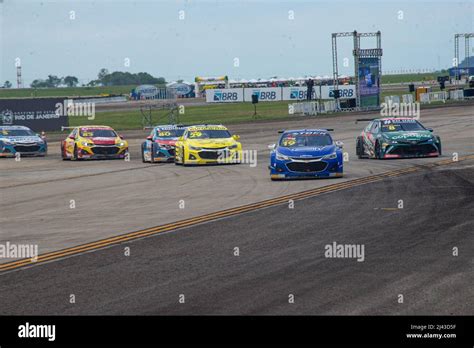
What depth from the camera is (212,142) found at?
31.3 metres

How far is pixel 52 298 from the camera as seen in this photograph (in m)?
10.8

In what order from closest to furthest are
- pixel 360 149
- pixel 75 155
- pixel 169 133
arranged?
1. pixel 360 149
2. pixel 169 133
3. pixel 75 155

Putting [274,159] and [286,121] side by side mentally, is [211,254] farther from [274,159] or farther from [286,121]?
[286,121]

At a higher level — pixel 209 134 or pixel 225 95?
pixel 225 95

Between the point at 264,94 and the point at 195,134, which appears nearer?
the point at 195,134

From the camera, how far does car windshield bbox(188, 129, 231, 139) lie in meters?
31.8

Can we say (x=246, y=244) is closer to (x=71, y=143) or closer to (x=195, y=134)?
(x=195, y=134)

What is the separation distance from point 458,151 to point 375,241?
19862mm

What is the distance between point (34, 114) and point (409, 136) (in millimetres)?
32957

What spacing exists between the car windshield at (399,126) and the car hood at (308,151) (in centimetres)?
612

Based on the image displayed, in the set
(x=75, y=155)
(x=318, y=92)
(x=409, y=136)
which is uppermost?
(x=318, y=92)

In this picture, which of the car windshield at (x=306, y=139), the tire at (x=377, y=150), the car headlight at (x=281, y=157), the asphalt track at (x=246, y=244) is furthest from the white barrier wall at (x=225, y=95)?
the car headlight at (x=281, y=157)

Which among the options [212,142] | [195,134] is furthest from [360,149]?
[195,134]

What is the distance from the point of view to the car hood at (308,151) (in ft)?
81.3
